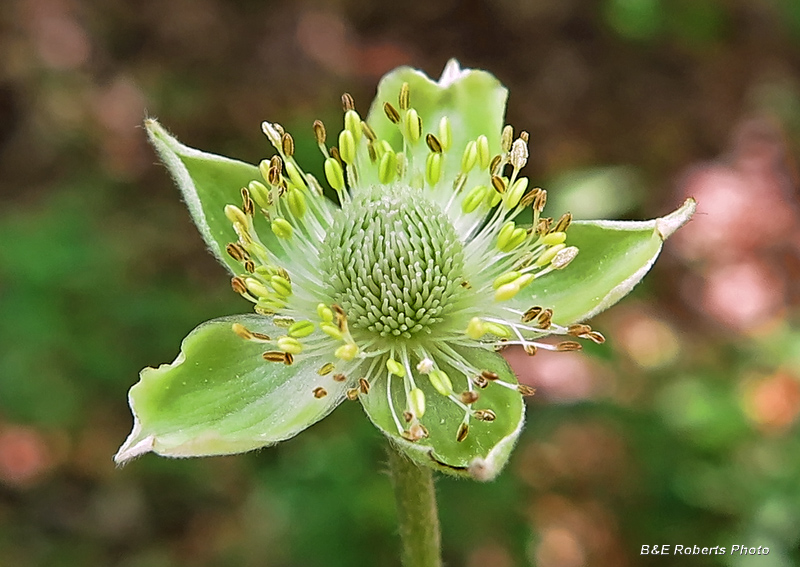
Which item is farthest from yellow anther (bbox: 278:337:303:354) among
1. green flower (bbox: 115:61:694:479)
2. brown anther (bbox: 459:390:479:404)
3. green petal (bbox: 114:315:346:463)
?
brown anther (bbox: 459:390:479:404)

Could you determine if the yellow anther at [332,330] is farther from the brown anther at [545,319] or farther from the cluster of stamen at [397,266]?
the brown anther at [545,319]

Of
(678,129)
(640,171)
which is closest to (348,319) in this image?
(640,171)

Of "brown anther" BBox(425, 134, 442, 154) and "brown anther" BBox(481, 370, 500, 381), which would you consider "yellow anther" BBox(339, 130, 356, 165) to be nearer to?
"brown anther" BBox(425, 134, 442, 154)

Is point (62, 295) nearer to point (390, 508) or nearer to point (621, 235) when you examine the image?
point (390, 508)

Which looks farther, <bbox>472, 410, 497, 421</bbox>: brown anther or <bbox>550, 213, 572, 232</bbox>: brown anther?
<bbox>550, 213, 572, 232</bbox>: brown anther

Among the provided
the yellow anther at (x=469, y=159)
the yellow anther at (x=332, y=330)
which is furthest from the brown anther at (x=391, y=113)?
the yellow anther at (x=332, y=330)

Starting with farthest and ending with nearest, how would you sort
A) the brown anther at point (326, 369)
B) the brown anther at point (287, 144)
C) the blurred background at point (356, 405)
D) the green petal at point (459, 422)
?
the blurred background at point (356, 405), the brown anther at point (287, 144), the brown anther at point (326, 369), the green petal at point (459, 422)

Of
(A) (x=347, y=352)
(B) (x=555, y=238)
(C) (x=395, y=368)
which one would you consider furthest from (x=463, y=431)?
(B) (x=555, y=238)
